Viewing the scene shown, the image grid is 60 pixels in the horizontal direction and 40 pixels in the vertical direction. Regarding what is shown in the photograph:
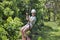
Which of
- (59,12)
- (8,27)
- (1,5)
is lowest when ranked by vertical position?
(59,12)

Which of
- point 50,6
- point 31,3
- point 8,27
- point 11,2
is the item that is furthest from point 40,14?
point 50,6

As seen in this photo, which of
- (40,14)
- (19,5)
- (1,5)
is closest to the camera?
(1,5)

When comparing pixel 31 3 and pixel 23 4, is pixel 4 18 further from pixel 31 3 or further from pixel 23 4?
pixel 31 3

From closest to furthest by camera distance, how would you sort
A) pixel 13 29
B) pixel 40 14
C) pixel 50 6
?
pixel 13 29, pixel 40 14, pixel 50 6

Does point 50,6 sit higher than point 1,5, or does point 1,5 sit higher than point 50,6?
point 1,5

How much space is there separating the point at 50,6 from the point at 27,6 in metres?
14.3

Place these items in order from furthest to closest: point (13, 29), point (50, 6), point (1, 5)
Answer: point (50, 6), point (1, 5), point (13, 29)

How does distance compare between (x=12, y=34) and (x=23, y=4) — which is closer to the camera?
(x=12, y=34)

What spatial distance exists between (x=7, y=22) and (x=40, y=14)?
12.4ft

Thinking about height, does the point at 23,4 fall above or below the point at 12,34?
above

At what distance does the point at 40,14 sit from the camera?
496 inches

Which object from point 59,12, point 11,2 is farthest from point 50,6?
point 11,2

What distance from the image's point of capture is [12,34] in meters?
9.12

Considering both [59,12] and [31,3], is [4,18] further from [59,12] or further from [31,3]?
[59,12]
